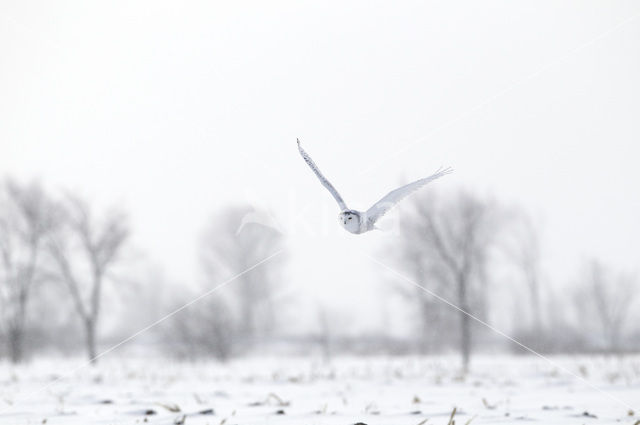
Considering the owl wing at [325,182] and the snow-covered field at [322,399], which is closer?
the owl wing at [325,182]

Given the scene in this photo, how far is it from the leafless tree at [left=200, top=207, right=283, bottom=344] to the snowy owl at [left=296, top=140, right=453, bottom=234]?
1275 inches

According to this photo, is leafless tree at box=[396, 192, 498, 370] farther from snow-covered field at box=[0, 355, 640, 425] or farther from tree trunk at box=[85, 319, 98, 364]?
tree trunk at box=[85, 319, 98, 364]

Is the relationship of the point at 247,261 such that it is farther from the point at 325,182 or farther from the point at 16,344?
the point at 325,182

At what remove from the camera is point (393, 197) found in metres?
4.26

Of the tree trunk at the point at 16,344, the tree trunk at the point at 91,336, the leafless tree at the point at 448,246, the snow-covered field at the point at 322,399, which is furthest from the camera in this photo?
the tree trunk at the point at 16,344

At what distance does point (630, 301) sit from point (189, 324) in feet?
70.6

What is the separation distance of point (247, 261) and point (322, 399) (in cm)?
3015

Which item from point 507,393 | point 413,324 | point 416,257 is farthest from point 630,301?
point 507,393

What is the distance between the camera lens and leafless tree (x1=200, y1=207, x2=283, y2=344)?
36.8m

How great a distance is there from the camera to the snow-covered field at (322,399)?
221 inches

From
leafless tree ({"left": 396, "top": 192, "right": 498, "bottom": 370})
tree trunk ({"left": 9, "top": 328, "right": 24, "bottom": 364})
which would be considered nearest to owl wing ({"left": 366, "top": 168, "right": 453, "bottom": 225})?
leafless tree ({"left": 396, "top": 192, "right": 498, "bottom": 370})

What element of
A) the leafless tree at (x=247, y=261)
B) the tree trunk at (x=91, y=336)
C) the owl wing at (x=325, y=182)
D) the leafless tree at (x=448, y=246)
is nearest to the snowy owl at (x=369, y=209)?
the owl wing at (x=325, y=182)

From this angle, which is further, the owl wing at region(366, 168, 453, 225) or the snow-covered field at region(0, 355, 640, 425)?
the snow-covered field at region(0, 355, 640, 425)

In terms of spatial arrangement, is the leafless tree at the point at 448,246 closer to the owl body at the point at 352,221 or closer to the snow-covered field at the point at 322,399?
the snow-covered field at the point at 322,399
